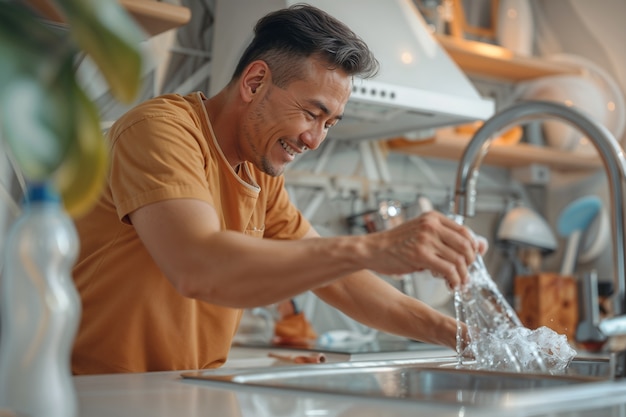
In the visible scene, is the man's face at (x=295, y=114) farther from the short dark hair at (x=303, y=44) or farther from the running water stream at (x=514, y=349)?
the running water stream at (x=514, y=349)

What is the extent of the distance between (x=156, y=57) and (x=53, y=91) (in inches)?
79.1

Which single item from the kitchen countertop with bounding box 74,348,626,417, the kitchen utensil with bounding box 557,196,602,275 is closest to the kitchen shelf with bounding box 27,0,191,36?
the kitchen countertop with bounding box 74,348,626,417

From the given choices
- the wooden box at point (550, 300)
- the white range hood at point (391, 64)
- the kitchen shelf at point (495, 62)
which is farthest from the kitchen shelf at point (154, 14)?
the wooden box at point (550, 300)

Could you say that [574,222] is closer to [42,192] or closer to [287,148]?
[287,148]

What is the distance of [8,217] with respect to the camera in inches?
87.1

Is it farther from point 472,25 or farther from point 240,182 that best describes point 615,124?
point 240,182

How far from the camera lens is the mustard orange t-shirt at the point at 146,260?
1.29 metres

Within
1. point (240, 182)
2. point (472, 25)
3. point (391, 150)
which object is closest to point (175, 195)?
point (240, 182)

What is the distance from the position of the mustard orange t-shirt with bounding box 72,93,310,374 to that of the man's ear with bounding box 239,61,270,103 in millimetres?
82

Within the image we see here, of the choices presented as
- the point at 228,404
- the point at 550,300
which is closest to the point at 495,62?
the point at 550,300

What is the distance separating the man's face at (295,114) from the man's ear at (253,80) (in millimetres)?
18

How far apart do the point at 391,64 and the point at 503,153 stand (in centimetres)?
80

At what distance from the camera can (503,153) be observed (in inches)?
124

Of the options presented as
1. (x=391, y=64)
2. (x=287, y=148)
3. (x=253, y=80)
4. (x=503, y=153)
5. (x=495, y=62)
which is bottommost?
(x=287, y=148)
